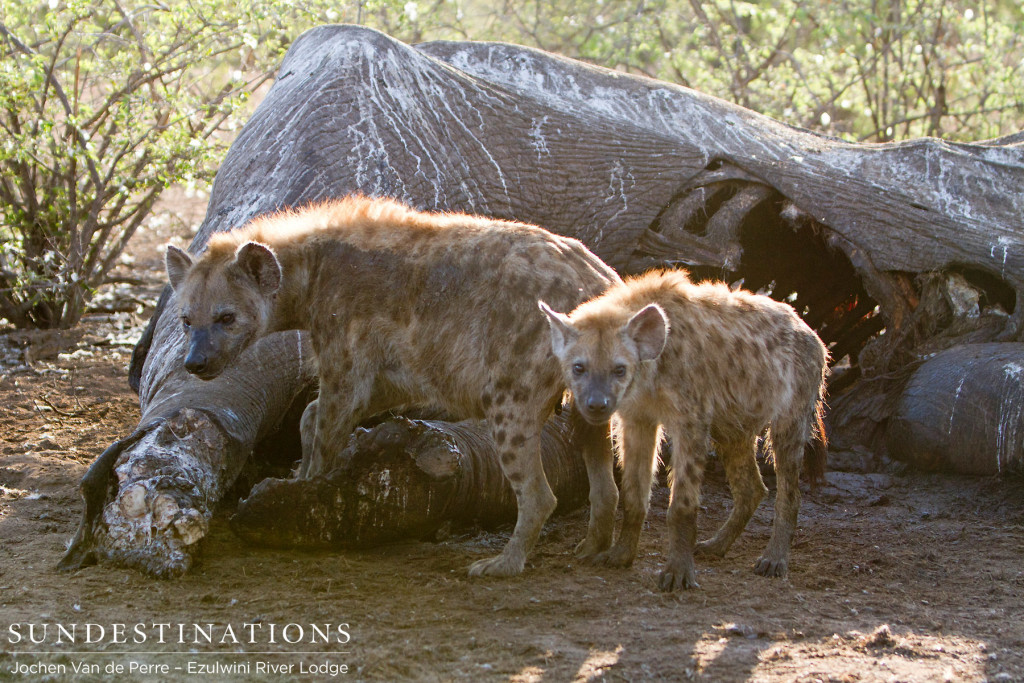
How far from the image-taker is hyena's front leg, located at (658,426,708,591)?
4055 mm

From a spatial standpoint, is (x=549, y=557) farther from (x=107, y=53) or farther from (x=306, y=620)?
(x=107, y=53)

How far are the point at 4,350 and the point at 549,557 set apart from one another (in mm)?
4913

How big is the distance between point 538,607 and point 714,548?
1101 mm

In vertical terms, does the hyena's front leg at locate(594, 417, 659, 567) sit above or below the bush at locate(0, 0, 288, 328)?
below

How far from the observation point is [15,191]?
28.1ft

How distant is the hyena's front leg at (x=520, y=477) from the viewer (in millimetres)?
4168

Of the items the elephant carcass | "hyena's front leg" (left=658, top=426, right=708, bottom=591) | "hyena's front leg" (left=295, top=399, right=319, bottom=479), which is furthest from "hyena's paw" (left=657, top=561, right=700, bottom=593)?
the elephant carcass

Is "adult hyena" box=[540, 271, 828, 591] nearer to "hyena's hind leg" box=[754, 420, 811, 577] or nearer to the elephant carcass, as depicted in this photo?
"hyena's hind leg" box=[754, 420, 811, 577]

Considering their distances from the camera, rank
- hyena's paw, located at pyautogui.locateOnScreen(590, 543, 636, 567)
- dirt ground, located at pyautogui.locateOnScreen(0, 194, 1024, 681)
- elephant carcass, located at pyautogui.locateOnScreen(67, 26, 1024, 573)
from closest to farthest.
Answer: dirt ground, located at pyautogui.locateOnScreen(0, 194, 1024, 681)
hyena's paw, located at pyautogui.locateOnScreen(590, 543, 636, 567)
elephant carcass, located at pyautogui.locateOnScreen(67, 26, 1024, 573)

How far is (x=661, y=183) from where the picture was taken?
685 centimetres

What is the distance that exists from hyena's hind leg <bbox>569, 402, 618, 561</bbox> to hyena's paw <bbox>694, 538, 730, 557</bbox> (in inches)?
17.1

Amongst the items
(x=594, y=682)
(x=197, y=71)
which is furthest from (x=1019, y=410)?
(x=197, y=71)

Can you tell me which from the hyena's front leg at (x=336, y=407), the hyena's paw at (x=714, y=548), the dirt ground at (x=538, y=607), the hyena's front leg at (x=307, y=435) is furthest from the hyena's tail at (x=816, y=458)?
the hyena's front leg at (x=307, y=435)

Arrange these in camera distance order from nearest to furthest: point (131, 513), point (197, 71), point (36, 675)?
point (36, 675)
point (131, 513)
point (197, 71)
